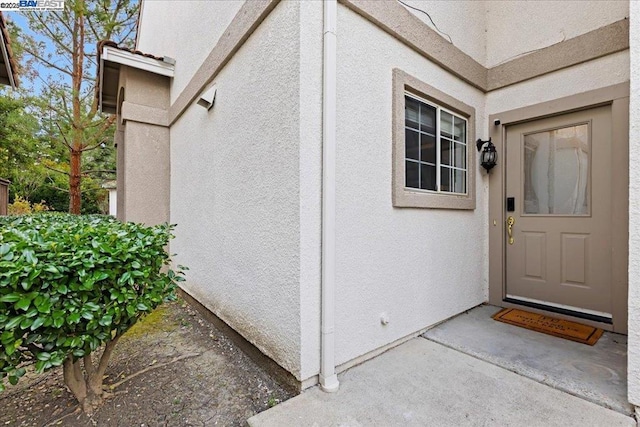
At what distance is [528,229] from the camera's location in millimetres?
4293

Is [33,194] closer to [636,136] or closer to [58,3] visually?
[58,3]

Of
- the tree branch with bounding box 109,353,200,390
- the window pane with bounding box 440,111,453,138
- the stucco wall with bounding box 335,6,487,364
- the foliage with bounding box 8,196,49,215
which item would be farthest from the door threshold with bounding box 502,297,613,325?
the foliage with bounding box 8,196,49,215

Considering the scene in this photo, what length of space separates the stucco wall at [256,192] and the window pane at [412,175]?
4.90ft

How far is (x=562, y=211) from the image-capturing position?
4.06m

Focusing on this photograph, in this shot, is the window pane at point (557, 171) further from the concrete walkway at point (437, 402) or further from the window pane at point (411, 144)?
the concrete walkway at point (437, 402)

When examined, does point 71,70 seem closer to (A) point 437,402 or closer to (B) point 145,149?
(B) point 145,149

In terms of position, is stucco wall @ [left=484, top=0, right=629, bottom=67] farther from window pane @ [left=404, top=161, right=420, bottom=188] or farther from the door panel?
window pane @ [left=404, top=161, right=420, bottom=188]

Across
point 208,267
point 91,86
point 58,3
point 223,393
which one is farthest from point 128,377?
point 91,86

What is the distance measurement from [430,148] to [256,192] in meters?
2.16

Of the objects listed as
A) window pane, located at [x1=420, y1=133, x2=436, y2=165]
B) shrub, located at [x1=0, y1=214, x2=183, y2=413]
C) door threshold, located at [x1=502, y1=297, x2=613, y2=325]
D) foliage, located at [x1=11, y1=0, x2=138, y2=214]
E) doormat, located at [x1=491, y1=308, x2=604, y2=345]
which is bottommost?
doormat, located at [x1=491, y1=308, x2=604, y2=345]

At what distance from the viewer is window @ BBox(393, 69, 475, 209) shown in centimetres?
332

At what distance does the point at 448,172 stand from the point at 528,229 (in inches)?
56.0

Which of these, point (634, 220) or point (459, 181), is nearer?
point (634, 220)

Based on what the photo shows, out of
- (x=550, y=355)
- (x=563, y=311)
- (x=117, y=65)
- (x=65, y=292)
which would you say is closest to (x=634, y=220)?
(x=550, y=355)
